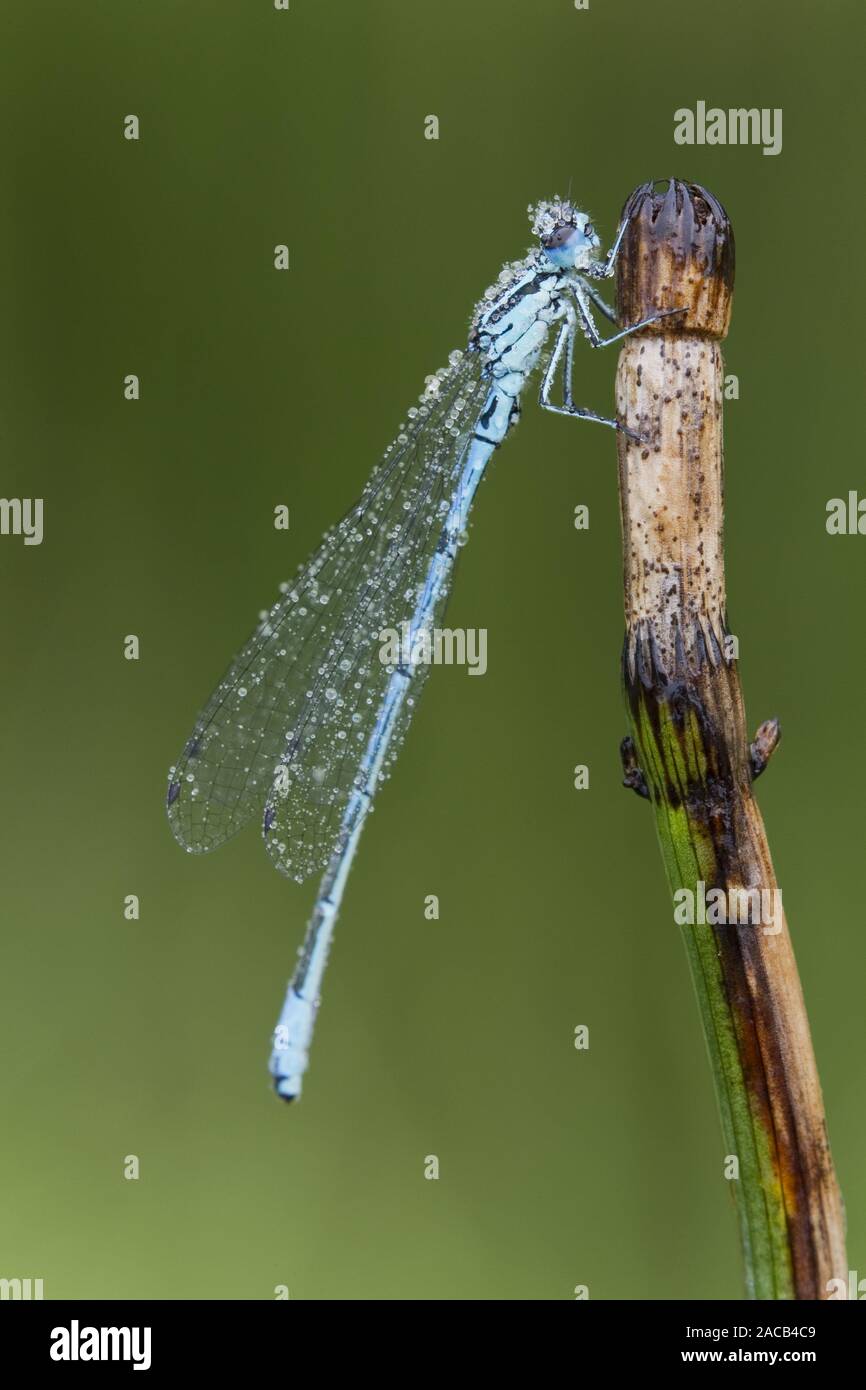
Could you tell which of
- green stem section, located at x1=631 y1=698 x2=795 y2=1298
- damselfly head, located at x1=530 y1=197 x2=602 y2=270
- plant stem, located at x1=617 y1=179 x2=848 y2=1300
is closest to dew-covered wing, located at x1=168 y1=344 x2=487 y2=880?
damselfly head, located at x1=530 y1=197 x2=602 y2=270

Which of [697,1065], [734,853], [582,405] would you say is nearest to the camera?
[734,853]

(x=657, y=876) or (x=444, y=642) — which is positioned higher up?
(x=444, y=642)

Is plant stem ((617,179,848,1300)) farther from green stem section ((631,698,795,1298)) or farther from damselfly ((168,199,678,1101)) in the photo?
damselfly ((168,199,678,1101))

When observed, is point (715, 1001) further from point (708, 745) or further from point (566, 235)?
point (566, 235)

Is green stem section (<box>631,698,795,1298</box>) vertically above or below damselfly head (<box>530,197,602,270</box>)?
below

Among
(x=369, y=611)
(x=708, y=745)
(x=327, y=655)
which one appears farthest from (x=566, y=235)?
(x=708, y=745)

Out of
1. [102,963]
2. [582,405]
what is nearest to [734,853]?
[582,405]

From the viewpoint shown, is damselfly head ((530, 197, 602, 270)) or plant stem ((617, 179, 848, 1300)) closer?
plant stem ((617, 179, 848, 1300))

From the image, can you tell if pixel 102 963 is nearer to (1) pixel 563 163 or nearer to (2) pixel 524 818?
(2) pixel 524 818
